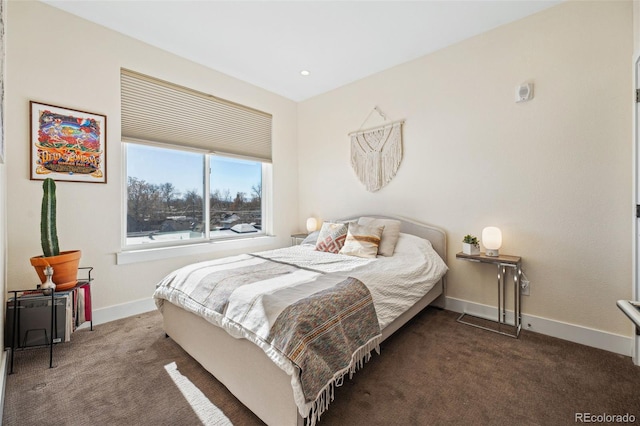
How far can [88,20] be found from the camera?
249 cm

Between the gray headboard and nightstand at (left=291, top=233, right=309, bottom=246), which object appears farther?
nightstand at (left=291, top=233, right=309, bottom=246)

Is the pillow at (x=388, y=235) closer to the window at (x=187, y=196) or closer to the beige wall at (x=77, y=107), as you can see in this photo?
the window at (x=187, y=196)

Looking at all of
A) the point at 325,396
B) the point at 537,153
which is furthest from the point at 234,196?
the point at 537,153

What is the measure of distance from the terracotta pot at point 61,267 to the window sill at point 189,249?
0.55m

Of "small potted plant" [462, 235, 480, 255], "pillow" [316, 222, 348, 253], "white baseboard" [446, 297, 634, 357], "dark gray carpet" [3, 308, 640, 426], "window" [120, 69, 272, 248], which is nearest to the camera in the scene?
"dark gray carpet" [3, 308, 640, 426]

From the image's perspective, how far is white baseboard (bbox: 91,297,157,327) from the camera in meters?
2.56

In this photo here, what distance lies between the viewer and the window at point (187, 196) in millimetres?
2912

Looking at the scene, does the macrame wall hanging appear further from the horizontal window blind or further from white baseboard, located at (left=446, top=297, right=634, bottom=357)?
white baseboard, located at (left=446, top=297, right=634, bottom=357)

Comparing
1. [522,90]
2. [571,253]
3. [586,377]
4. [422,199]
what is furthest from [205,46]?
[586,377]

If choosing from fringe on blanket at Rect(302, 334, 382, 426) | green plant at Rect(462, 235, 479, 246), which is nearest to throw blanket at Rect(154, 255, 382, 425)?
fringe on blanket at Rect(302, 334, 382, 426)

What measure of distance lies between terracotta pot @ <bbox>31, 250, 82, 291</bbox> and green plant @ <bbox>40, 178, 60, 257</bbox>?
7cm

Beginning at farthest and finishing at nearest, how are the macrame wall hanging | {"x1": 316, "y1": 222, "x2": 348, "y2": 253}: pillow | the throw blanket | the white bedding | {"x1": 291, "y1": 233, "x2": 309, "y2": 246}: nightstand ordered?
{"x1": 291, "y1": 233, "x2": 309, "y2": 246}: nightstand, the macrame wall hanging, {"x1": 316, "y1": 222, "x2": 348, "y2": 253}: pillow, the white bedding, the throw blanket

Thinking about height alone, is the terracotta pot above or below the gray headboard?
below

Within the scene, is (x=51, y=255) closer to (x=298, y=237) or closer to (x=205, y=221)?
(x=205, y=221)
